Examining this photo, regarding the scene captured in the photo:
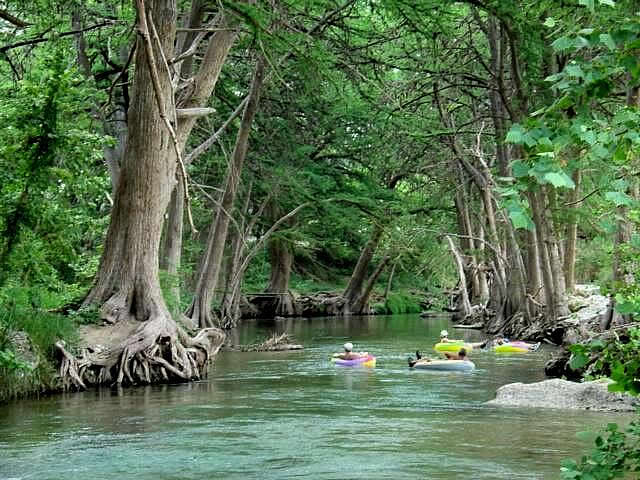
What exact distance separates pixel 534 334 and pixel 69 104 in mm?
17566

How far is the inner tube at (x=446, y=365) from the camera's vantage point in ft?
66.0

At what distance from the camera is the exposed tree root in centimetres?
1545

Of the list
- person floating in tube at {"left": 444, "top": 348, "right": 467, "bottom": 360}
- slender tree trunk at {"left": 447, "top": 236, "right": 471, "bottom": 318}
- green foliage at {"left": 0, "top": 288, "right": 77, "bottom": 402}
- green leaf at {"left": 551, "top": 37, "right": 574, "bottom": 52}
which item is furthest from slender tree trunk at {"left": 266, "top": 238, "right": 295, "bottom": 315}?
green leaf at {"left": 551, "top": 37, "right": 574, "bottom": 52}

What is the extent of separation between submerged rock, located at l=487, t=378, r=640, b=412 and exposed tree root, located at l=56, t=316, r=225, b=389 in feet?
18.9

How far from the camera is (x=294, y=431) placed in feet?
38.3

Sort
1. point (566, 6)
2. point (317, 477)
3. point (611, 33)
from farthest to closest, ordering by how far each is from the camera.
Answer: point (566, 6) < point (317, 477) < point (611, 33)

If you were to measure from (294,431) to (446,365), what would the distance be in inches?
354

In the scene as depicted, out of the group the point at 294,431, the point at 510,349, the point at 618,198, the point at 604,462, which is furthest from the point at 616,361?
the point at 510,349

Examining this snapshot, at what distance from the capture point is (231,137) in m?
31.9

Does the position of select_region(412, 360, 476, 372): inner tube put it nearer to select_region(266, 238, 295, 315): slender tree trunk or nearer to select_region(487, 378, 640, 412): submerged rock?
select_region(487, 378, 640, 412): submerged rock

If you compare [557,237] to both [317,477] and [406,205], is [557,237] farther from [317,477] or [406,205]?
[317,477]

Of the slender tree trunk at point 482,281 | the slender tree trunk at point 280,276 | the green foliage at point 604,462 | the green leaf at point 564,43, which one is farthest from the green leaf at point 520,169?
the slender tree trunk at point 280,276

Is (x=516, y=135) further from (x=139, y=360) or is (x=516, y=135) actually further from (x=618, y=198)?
(x=139, y=360)

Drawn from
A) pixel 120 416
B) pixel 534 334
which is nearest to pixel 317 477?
pixel 120 416
